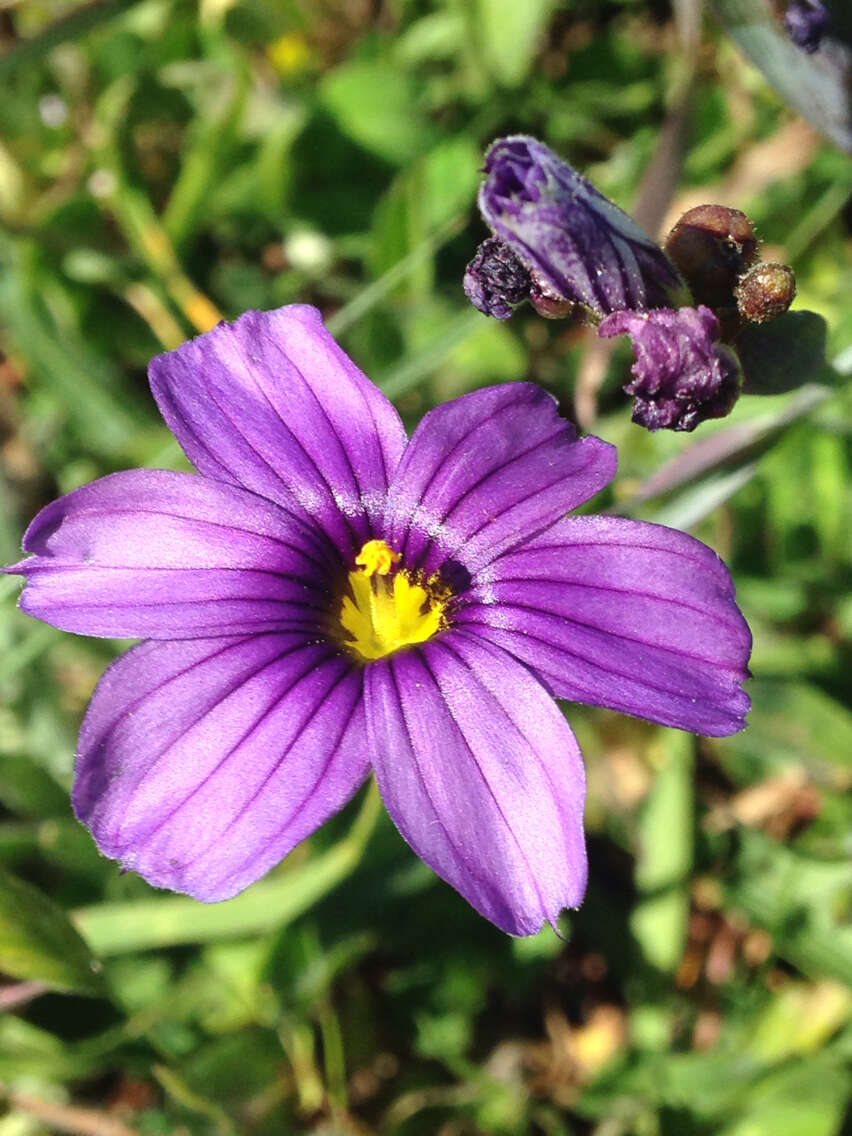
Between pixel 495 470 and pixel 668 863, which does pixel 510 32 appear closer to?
pixel 495 470

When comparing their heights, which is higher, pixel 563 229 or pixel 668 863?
pixel 563 229

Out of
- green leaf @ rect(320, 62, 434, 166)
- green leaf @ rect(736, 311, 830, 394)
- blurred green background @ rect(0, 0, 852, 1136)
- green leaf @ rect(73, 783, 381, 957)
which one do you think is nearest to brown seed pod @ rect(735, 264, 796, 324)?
green leaf @ rect(736, 311, 830, 394)

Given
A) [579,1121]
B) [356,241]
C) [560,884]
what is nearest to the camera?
[560,884]

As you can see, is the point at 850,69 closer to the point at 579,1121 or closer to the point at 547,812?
the point at 547,812

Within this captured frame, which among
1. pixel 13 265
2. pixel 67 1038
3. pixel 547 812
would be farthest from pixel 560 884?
pixel 13 265

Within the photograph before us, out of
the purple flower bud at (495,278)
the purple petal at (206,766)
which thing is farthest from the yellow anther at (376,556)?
the purple flower bud at (495,278)

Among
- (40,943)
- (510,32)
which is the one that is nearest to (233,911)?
(40,943)

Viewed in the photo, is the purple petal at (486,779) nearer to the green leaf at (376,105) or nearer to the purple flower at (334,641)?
the purple flower at (334,641)
